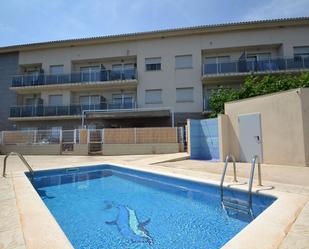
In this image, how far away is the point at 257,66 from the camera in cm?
1975

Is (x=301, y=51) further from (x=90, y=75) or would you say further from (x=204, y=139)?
(x=90, y=75)

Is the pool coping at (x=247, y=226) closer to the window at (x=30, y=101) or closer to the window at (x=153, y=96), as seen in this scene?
the window at (x=153, y=96)

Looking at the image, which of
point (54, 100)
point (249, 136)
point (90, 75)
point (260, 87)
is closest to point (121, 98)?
point (90, 75)

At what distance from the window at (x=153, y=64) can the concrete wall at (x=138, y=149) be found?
8.85 meters

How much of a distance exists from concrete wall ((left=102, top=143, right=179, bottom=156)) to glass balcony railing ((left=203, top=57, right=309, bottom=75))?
829 cm

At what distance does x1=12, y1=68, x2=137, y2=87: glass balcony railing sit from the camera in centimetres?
2159

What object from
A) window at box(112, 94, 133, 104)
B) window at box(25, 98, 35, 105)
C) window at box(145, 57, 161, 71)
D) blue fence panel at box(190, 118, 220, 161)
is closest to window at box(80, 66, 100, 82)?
window at box(112, 94, 133, 104)

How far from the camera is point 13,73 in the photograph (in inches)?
980

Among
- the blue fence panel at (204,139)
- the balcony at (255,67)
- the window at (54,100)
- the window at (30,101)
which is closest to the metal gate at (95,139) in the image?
the blue fence panel at (204,139)

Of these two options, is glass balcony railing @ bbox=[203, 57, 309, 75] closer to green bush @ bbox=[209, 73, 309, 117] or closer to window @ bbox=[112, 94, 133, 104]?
green bush @ bbox=[209, 73, 309, 117]

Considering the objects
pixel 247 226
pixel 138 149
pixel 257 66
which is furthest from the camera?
pixel 257 66

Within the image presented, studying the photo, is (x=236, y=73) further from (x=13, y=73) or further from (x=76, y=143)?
(x=13, y=73)

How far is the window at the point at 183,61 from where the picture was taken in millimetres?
21438

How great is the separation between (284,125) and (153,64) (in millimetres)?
15192
